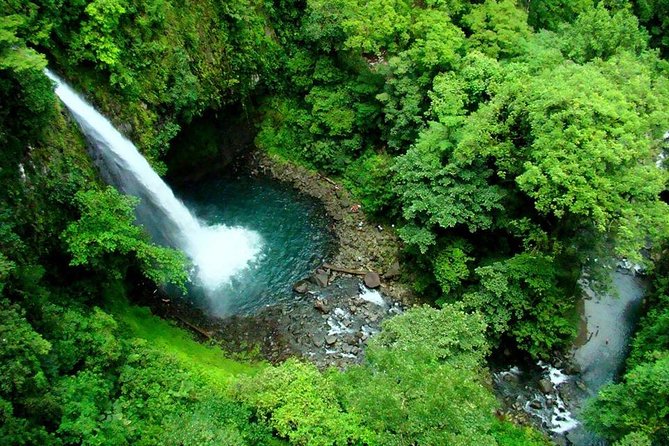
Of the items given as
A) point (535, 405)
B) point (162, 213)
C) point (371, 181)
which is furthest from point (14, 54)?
point (535, 405)

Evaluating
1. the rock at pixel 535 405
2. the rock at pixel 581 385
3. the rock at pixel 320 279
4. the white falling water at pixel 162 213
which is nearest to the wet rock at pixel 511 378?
the rock at pixel 535 405

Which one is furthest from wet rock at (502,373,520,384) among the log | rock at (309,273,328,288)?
rock at (309,273,328,288)

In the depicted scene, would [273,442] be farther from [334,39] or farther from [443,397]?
[334,39]

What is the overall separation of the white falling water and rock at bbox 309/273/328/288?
262cm

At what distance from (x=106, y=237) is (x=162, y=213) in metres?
5.56

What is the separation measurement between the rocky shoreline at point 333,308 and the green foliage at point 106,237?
3.95 metres

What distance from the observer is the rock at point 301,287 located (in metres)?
20.2

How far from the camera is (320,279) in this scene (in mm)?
20672

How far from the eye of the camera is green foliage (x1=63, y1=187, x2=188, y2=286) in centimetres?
1377

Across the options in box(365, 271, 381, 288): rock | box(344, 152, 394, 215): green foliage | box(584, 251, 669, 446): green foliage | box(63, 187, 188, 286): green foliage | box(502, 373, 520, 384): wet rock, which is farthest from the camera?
box(344, 152, 394, 215): green foliage

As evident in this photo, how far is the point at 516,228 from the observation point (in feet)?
61.0

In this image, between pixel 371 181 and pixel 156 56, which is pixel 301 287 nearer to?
pixel 371 181

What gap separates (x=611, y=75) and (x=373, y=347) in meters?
13.0

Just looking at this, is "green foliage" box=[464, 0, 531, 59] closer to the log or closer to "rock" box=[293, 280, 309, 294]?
the log
